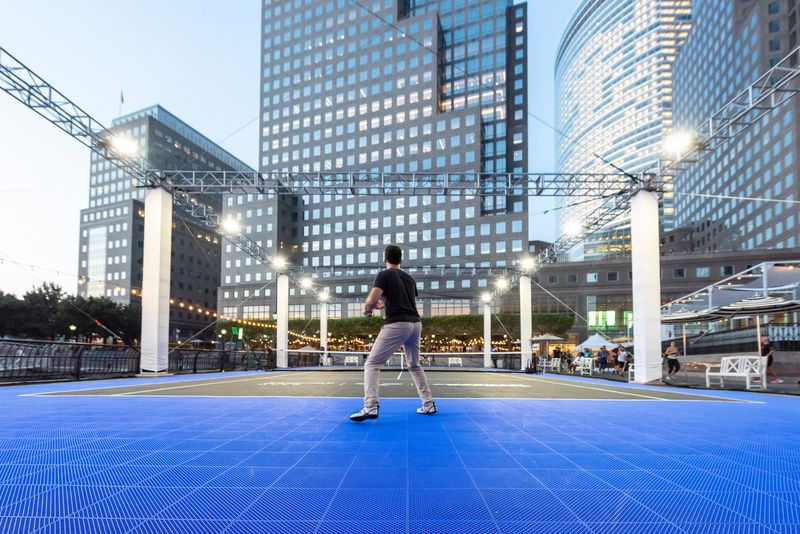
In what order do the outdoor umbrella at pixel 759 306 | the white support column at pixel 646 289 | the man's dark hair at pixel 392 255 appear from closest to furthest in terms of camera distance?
the man's dark hair at pixel 392 255 < the outdoor umbrella at pixel 759 306 < the white support column at pixel 646 289

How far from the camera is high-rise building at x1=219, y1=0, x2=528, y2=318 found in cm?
8325

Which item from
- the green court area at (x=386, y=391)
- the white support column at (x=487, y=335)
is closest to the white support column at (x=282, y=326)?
the white support column at (x=487, y=335)

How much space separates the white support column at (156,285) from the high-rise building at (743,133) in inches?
2024

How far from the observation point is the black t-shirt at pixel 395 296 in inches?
220

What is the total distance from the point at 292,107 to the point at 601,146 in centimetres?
10636

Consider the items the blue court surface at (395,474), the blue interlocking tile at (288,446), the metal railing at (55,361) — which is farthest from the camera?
the metal railing at (55,361)

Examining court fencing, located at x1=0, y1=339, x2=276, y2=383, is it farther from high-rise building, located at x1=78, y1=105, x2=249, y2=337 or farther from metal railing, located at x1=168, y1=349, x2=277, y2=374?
high-rise building, located at x1=78, y1=105, x2=249, y2=337

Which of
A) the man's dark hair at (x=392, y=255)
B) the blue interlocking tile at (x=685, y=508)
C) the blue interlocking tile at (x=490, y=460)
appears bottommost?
the blue interlocking tile at (x=490, y=460)

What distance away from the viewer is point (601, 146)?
160 m

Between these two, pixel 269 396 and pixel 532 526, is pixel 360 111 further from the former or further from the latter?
pixel 532 526

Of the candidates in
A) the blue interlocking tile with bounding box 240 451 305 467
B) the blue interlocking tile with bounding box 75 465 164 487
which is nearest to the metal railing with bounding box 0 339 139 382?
the blue interlocking tile with bounding box 75 465 164 487

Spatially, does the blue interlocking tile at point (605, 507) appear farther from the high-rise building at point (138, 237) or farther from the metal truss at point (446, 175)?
the high-rise building at point (138, 237)

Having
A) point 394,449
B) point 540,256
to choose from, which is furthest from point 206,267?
point 394,449

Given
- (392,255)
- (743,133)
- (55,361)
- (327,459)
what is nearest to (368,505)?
(327,459)
